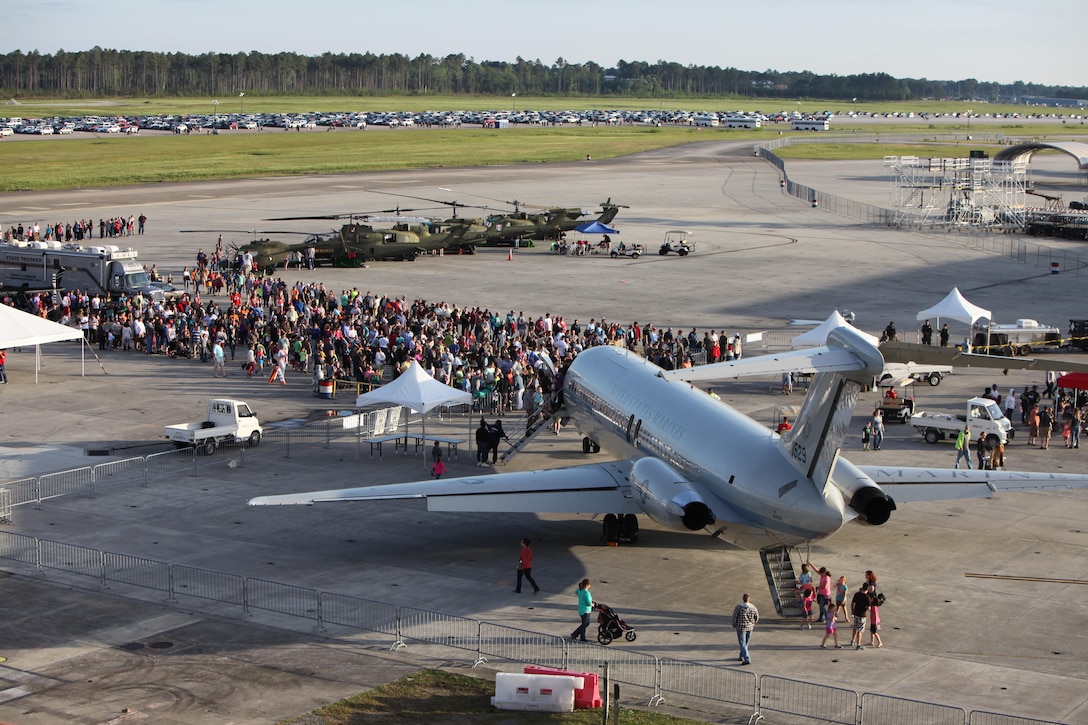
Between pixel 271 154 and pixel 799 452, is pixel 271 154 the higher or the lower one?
the higher one

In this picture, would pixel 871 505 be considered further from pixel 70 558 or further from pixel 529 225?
pixel 529 225

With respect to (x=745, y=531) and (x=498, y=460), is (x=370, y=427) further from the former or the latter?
(x=745, y=531)

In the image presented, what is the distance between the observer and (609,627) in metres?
24.8

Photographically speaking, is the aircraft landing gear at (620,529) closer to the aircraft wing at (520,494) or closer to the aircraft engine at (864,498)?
the aircraft wing at (520,494)

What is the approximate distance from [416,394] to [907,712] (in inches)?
827

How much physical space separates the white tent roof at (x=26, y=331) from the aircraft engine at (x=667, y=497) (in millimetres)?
26415

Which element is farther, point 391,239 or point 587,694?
point 391,239

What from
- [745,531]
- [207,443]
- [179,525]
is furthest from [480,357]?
[745,531]

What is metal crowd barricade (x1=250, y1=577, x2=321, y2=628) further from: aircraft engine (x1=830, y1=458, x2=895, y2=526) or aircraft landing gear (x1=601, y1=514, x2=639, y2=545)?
aircraft engine (x1=830, y1=458, x2=895, y2=526)

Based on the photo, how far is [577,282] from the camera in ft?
243

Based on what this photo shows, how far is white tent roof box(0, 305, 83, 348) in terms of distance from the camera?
150 ft

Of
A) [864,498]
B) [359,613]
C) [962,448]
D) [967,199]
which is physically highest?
[967,199]

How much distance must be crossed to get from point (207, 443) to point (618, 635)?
1904 cm

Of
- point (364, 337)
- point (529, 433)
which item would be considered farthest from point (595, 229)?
point (529, 433)
